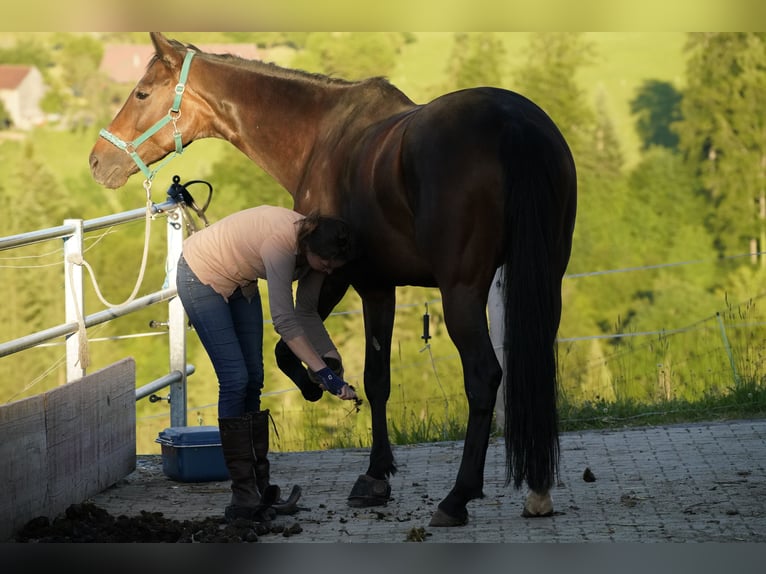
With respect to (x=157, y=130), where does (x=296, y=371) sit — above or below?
below

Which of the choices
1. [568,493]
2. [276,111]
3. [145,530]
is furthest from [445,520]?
[276,111]

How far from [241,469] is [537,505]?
1183 mm

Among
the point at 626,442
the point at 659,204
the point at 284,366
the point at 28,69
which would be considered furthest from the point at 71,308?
the point at 28,69

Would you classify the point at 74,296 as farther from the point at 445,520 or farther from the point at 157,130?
the point at 445,520

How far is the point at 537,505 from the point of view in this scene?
15.2 feet

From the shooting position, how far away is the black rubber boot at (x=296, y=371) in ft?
16.5

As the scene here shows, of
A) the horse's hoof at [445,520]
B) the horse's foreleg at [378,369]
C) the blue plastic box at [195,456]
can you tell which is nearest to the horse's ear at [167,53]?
the horse's foreleg at [378,369]

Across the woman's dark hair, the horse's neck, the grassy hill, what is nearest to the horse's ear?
the horse's neck

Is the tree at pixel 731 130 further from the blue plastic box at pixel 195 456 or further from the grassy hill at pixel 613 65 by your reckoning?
the blue plastic box at pixel 195 456

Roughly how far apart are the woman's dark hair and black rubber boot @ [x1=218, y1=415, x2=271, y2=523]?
0.76 metres

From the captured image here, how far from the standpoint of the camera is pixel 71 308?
5.39m

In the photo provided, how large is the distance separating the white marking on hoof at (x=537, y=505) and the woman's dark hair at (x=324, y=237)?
119cm

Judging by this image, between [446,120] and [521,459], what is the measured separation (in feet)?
4.31

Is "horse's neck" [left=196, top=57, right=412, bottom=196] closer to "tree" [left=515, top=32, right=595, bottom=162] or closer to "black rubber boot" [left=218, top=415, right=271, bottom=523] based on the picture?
"black rubber boot" [left=218, top=415, right=271, bottom=523]
